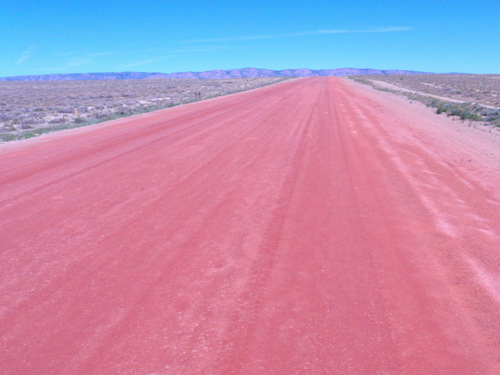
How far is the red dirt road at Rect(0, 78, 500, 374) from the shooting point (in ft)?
11.6

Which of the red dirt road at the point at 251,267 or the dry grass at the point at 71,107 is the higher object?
the red dirt road at the point at 251,267

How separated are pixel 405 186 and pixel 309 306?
15.9 feet

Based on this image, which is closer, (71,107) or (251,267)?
(251,267)

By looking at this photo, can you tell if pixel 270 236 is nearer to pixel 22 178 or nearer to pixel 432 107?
pixel 22 178

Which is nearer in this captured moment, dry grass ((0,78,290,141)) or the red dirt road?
the red dirt road

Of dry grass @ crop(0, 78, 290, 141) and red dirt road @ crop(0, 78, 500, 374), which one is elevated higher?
red dirt road @ crop(0, 78, 500, 374)

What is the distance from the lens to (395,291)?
4.44 m

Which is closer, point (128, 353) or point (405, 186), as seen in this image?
point (128, 353)

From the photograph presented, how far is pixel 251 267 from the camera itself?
16.4ft

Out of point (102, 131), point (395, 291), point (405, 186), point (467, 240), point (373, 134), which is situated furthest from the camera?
point (102, 131)

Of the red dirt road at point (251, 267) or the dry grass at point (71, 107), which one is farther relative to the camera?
the dry grass at point (71, 107)

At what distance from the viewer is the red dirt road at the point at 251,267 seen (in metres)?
3.54

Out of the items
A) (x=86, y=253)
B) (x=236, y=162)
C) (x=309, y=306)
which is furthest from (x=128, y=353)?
(x=236, y=162)

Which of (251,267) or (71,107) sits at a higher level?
(251,267)
